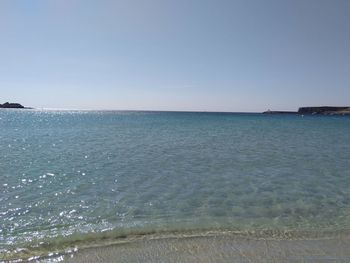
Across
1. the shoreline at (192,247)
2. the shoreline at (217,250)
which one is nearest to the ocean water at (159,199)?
the shoreline at (192,247)

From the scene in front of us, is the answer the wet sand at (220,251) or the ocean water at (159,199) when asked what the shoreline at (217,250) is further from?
the ocean water at (159,199)

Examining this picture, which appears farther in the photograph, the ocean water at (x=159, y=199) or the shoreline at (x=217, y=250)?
the ocean water at (x=159, y=199)

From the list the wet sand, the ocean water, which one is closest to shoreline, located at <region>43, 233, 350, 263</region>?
the wet sand

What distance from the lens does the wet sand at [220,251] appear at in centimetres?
704

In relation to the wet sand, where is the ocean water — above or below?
below

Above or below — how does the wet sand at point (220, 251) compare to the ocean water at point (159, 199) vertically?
above

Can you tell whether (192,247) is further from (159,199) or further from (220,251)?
(159,199)

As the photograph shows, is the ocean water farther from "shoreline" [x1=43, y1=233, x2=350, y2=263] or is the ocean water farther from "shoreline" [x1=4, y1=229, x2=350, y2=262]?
"shoreline" [x1=43, y1=233, x2=350, y2=263]

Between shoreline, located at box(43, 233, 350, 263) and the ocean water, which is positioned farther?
the ocean water

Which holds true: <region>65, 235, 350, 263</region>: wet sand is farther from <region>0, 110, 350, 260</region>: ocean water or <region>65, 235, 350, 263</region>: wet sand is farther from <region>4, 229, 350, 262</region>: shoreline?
<region>0, 110, 350, 260</region>: ocean water

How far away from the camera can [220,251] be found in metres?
7.46

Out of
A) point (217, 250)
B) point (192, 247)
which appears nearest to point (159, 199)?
point (192, 247)

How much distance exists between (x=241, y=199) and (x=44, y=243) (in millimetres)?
6618

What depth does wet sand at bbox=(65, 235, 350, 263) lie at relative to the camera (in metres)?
7.04
